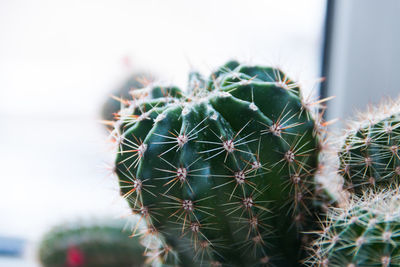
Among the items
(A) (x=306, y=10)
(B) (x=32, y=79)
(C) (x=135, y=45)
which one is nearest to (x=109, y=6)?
(C) (x=135, y=45)

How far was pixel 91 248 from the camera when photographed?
1237 mm

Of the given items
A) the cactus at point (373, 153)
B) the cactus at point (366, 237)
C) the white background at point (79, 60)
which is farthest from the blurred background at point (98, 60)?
the cactus at point (366, 237)

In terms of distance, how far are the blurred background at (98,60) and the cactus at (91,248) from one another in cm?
6

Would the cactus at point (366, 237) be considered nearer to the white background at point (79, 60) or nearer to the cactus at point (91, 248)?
the white background at point (79, 60)

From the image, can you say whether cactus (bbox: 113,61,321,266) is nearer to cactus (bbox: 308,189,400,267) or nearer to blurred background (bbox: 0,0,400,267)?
cactus (bbox: 308,189,400,267)

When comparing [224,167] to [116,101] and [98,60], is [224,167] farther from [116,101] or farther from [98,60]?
[98,60]

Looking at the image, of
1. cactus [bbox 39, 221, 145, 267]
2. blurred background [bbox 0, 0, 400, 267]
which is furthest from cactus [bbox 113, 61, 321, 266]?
cactus [bbox 39, 221, 145, 267]

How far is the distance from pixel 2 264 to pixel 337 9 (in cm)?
154

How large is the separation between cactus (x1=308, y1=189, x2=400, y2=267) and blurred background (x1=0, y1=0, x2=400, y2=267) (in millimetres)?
642

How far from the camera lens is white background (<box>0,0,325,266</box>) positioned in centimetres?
133

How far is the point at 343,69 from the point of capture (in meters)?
1.35

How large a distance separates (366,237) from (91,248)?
1.00m

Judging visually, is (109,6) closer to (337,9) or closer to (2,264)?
(337,9)

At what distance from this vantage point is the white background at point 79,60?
4.36 feet
